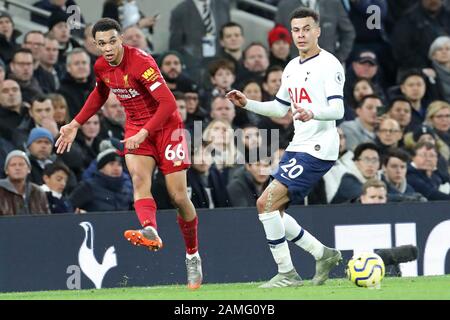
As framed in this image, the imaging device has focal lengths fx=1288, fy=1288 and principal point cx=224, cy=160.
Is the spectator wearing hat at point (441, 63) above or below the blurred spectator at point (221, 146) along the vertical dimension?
above

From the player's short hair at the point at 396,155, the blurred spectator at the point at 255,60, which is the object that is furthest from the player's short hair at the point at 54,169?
the player's short hair at the point at 396,155

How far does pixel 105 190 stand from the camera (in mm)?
15070

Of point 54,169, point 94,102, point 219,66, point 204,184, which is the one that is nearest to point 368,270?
point 94,102

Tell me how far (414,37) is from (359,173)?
3815mm

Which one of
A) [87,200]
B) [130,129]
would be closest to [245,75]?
[87,200]

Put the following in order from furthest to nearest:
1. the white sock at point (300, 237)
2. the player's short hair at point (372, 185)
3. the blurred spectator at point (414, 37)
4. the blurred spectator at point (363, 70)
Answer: the blurred spectator at point (414, 37) → the blurred spectator at point (363, 70) → the player's short hair at point (372, 185) → the white sock at point (300, 237)

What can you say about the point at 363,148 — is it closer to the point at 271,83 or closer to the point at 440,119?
the point at 271,83

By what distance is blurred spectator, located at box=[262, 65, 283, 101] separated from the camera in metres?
17.3

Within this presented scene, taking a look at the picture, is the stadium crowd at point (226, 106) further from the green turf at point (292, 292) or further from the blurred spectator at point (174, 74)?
the green turf at point (292, 292)

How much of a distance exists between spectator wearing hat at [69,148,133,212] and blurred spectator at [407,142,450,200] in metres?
3.85

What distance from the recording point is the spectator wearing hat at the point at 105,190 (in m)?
14.9

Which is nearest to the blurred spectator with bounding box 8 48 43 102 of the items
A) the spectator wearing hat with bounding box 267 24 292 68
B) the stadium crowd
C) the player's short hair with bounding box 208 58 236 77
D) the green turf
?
the stadium crowd

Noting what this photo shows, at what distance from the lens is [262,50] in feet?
58.6

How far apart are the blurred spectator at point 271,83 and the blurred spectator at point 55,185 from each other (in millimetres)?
3591
